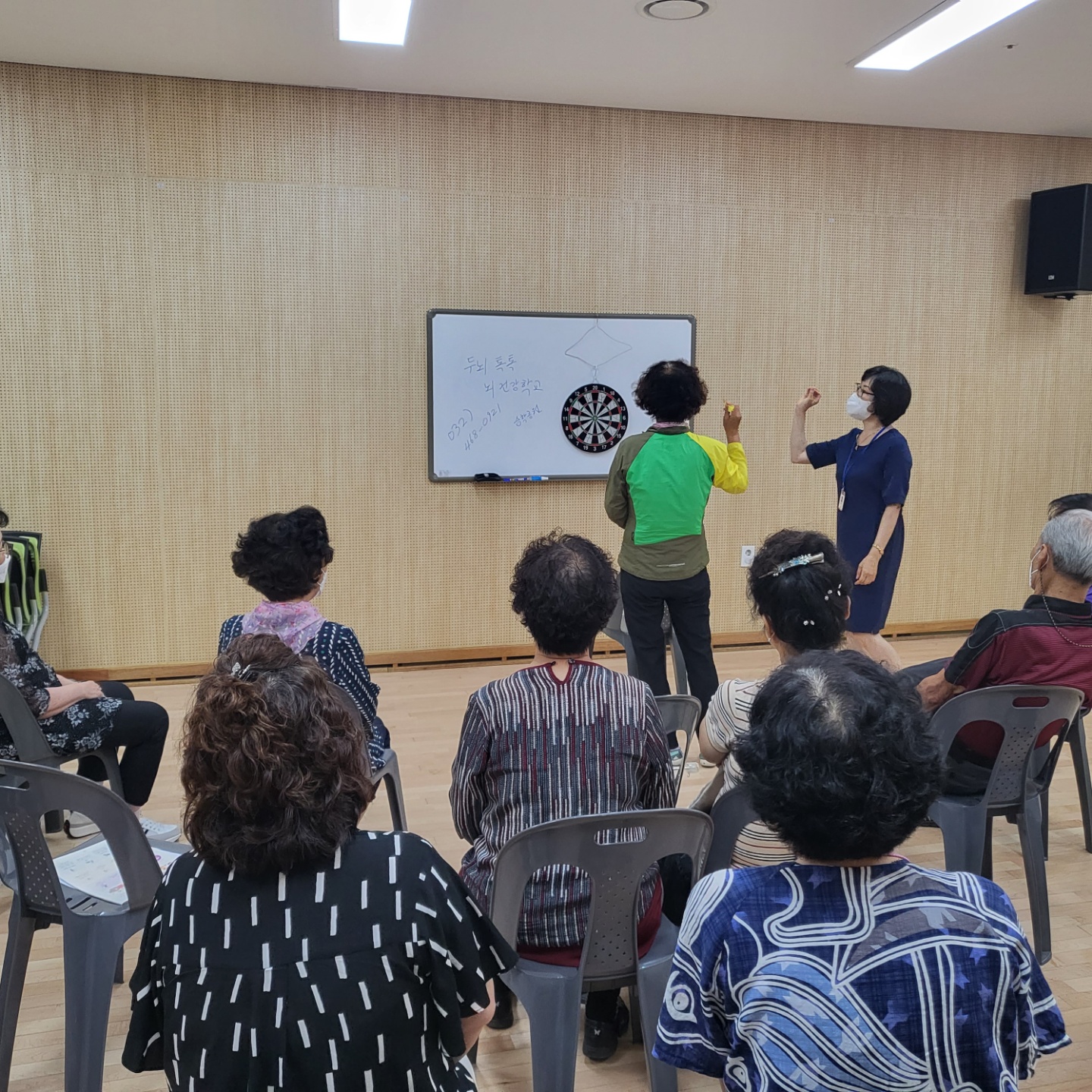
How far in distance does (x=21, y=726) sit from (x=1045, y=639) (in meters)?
2.59

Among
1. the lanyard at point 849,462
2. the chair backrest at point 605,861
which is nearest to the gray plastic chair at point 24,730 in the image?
the chair backrest at point 605,861

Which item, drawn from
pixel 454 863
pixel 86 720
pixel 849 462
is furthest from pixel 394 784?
pixel 849 462

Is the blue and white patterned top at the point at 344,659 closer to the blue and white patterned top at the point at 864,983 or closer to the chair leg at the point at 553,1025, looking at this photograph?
the chair leg at the point at 553,1025

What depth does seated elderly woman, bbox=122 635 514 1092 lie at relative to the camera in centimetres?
104

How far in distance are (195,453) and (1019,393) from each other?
15.2 feet

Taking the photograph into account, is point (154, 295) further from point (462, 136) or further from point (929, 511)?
point (929, 511)

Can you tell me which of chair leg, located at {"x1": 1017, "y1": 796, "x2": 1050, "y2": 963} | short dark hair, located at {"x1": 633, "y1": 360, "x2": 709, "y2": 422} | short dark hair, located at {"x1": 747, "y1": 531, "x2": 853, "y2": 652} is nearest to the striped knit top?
short dark hair, located at {"x1": 747, "y1": 531, "x2": 853, "y2": 652}

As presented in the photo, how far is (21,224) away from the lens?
172 inches

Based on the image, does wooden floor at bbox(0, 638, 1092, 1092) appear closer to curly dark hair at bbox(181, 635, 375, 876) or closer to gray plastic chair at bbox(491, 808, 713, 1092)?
gray plastic chair at bbox(491, 808, 713, 1092)

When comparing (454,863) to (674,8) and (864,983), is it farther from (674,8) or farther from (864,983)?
(674,8)

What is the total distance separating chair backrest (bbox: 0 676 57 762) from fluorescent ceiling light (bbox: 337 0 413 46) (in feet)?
8.85

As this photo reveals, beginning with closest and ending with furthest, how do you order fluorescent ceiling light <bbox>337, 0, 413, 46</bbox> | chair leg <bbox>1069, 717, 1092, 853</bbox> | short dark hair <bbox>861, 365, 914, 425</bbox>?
chair leg <bbox>1069, 717, 1092, 853</bbox>
short dark hair <bbox>861, 365, 914, 425</bbox>
fluorescent ceiling light <bbox>337, 0, 413, 46</bbox>

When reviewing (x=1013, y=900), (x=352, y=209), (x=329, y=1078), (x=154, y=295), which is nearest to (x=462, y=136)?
(x=352, y=209)

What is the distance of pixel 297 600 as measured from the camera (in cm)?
254
